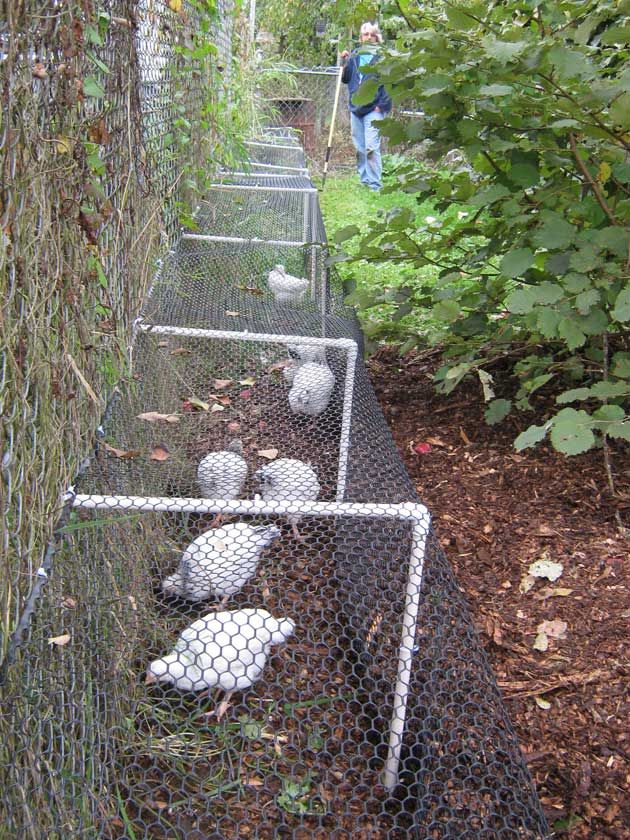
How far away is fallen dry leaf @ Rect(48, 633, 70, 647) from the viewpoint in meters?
1.28

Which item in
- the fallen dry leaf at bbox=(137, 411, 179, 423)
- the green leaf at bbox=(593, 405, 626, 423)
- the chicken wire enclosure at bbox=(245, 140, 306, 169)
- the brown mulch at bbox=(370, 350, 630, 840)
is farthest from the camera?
the chicken wire enclosure at bbox=(245, 140, 306, 169)

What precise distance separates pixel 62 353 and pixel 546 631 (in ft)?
4.65

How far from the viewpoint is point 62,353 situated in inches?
63.9

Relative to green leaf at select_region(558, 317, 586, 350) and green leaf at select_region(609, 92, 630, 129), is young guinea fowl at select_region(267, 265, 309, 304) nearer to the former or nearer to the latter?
green leaf at select_region(558, 317, 586, 350)

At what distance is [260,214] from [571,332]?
9.31ft

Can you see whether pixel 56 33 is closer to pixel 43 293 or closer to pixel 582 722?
pixel 43 293

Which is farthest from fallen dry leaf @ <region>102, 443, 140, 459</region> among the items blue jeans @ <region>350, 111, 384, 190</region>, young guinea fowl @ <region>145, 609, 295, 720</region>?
blue jeans @ <region>350, 111, 384, 190</region>

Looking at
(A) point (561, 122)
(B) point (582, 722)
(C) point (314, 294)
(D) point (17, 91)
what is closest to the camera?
(D) point (17, 91)

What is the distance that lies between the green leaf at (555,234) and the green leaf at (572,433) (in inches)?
21.8

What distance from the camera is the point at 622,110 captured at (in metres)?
1.75

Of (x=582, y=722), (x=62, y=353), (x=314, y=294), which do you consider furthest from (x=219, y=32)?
(x=582, y=722)

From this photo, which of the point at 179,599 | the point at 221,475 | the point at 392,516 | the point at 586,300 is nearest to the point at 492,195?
the point at 586,300

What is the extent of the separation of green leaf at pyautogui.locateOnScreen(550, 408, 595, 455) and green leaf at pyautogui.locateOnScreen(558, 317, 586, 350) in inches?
12.4

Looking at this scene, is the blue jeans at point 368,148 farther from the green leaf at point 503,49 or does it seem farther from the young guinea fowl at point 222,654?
the young guinea fowl at point 222,654
